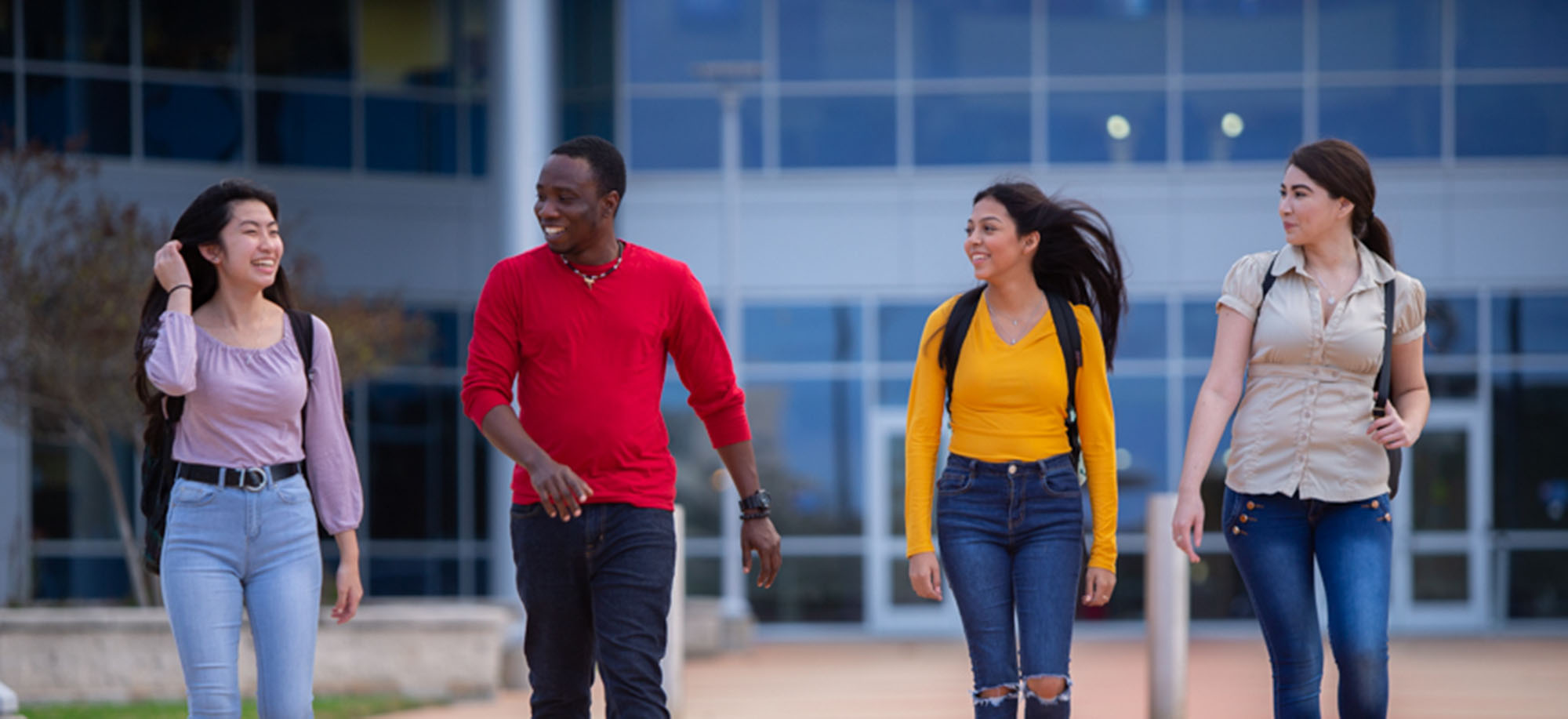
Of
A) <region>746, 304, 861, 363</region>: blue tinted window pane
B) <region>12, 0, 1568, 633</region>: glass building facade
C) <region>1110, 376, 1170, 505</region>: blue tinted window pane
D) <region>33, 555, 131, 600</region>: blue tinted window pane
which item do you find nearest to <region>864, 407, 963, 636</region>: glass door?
<region>12, 0, 1568, 633</region>: glass building facade

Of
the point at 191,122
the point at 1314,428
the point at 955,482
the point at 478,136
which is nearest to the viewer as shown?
the point at 1314,428

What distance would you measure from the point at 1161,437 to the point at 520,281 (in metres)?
15.2

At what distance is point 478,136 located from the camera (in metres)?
19.9

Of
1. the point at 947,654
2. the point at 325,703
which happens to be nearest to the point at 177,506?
the point at 325,703

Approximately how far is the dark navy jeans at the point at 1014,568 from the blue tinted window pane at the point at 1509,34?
52.7 ft

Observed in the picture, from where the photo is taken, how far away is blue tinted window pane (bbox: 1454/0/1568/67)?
732 inches

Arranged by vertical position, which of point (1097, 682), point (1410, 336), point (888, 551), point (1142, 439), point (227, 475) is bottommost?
point (1097, 682)

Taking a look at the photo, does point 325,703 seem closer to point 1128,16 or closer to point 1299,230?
point 1299,230

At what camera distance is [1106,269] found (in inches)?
199

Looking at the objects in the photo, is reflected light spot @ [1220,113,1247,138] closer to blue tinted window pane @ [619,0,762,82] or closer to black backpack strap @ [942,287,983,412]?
blue tinted window pane @ [619,0,762,82]

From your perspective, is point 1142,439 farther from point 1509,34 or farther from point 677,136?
point 677,136

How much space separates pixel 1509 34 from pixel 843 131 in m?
7.77

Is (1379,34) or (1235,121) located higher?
(1379,34)

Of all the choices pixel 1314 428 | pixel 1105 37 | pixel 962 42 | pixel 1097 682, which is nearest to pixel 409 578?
pixel 962 42
